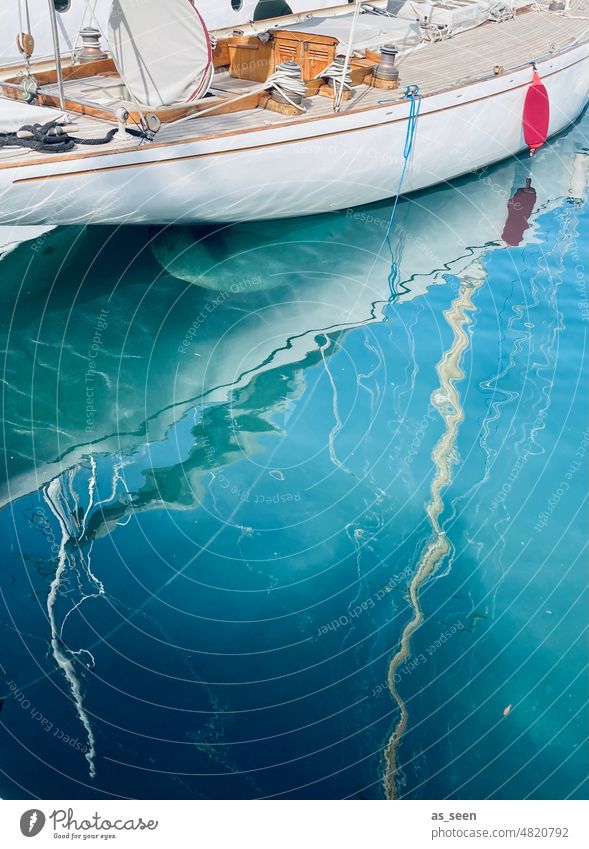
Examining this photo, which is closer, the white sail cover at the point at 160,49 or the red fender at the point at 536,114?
the white sail cover at the point at 160,49

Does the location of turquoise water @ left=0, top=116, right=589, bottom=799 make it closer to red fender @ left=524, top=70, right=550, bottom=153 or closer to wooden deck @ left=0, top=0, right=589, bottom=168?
wooden deck @ left=0, top=0, right=589, bottom=168

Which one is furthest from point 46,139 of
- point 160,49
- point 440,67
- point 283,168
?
point 440,67

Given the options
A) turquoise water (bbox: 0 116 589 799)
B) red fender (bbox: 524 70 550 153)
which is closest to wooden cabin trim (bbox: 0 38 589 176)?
red fender (bbox: 524 70 550 153)

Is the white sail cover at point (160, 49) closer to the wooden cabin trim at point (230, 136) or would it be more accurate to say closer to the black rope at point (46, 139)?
the wooden cabin trim at point (230, 136)

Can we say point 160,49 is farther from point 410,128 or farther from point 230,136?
point 410,128

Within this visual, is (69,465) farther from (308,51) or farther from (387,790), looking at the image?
(308,51)

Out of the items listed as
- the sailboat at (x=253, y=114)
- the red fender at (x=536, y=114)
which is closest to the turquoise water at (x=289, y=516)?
the sailboat at (x=253, y=114)
